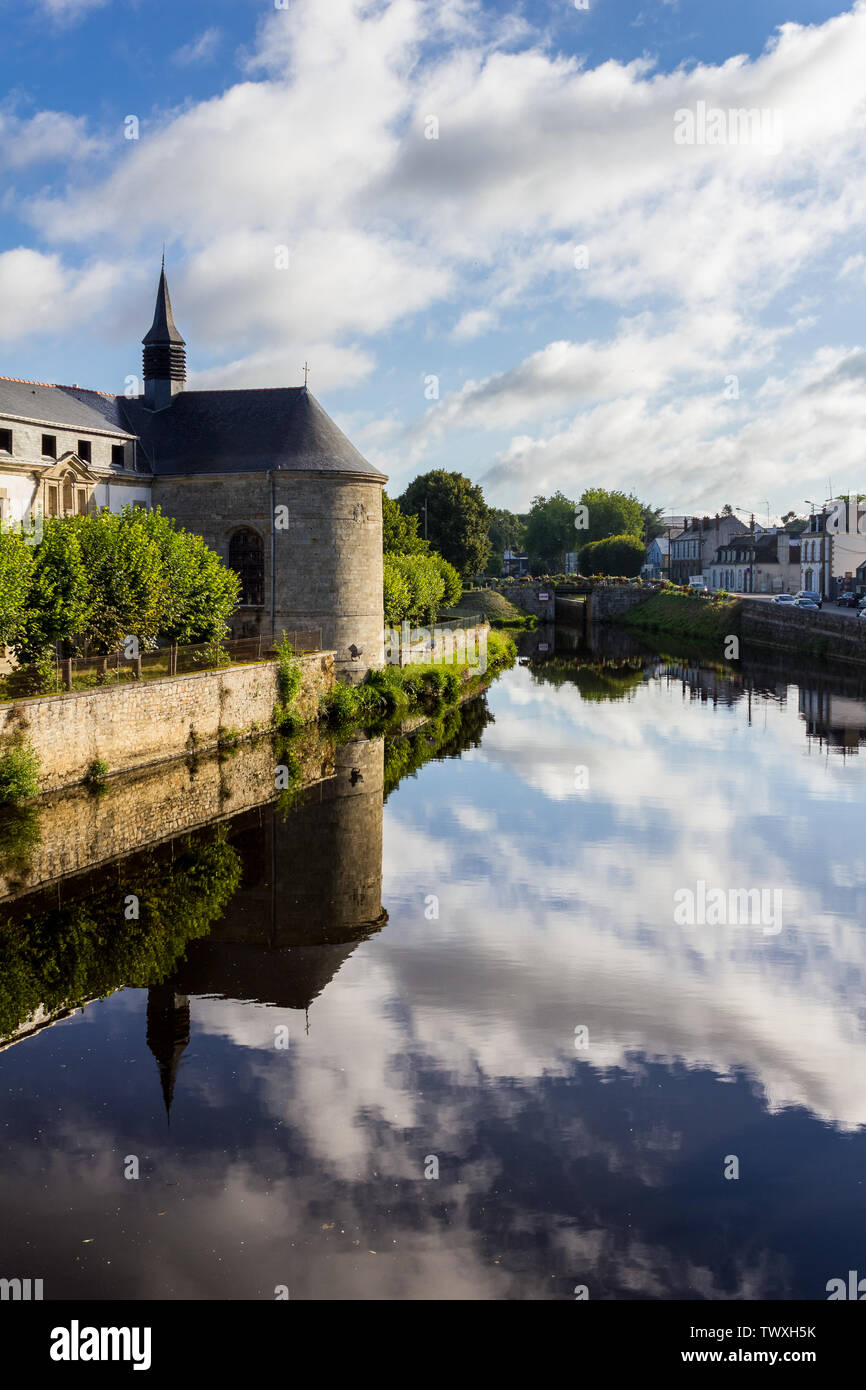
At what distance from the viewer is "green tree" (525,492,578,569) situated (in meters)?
131

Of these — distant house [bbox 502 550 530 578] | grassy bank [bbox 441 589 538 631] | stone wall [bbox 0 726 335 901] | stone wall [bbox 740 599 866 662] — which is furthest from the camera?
distant house [bbox 502 550 530 578]

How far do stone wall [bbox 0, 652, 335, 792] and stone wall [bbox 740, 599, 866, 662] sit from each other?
1061 inches

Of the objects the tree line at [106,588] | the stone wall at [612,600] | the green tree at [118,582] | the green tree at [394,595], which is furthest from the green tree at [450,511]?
the green tree at [118,582]

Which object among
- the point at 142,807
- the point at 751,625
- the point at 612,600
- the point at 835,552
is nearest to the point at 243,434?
the point at 142,807

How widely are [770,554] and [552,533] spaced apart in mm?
40130

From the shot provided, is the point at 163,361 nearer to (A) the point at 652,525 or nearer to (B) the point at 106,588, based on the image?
(B) the point at 106,588

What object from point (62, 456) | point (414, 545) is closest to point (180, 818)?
point (62, 456)

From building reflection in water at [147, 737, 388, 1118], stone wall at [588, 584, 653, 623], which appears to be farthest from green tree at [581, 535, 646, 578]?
building reflection in water at [147, 737, 388, 1118]

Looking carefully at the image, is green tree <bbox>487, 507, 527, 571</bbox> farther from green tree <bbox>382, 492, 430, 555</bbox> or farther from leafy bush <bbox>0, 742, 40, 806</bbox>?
leafy bush <bbox>0, 742, 40, 806</bbox>

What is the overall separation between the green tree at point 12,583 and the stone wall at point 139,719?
195 centimetres

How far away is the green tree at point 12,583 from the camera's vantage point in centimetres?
1961

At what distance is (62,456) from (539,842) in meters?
20.8

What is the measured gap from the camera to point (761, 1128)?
8672 mm
